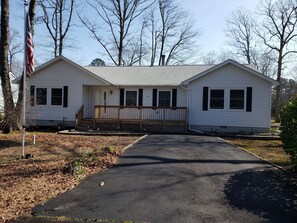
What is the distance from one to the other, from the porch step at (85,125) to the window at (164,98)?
16.3ft

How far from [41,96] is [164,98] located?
884 centimetres

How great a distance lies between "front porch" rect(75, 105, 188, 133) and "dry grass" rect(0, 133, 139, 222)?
6851mm

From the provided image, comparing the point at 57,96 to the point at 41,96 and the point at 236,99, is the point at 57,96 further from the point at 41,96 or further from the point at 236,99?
the point at 236,99

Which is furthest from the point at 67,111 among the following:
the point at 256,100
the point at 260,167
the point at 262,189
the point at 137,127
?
the point at 262,189

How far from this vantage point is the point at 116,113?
21.9 meters

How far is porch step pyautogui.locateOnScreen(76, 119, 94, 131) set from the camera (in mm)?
21256

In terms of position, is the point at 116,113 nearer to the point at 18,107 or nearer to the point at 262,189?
the point at 18,107

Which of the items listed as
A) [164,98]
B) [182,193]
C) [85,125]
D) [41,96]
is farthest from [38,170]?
[41,96]

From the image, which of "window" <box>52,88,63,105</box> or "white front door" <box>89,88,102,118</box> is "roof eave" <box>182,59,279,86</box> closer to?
"white front door" <box>89,88,102,118</box>

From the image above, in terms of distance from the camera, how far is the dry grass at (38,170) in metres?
6.26

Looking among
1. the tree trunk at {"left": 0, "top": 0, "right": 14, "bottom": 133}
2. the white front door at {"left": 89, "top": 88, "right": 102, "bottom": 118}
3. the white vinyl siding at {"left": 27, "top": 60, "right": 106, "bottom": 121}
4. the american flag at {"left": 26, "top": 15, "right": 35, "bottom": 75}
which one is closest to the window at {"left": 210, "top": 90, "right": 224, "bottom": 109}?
the white vinyl siding at {"left": 27, "top": 60, "right": 106, "bottom": 121}

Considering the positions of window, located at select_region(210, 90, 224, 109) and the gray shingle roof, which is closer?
window, located at select_region(210, 90, 224, 109)

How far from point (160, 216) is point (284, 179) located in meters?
4.44

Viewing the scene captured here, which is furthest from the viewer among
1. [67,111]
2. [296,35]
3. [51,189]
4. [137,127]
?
[296,35]
